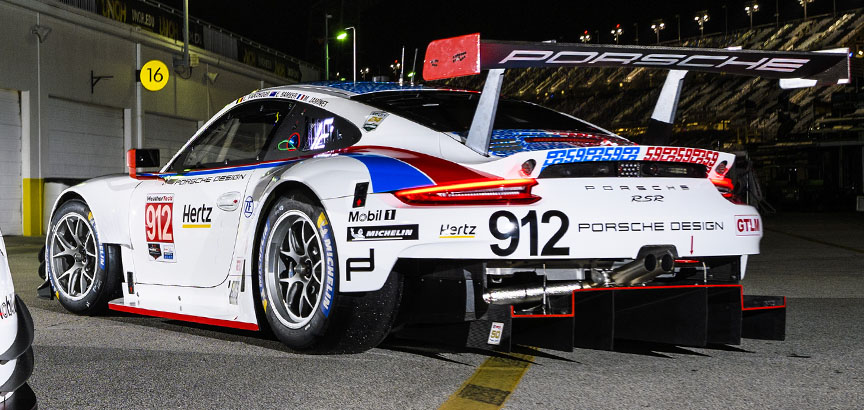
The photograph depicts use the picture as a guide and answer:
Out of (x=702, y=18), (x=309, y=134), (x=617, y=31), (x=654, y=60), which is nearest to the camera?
(x=654, y=60)

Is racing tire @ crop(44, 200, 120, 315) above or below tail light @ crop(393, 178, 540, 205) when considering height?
below

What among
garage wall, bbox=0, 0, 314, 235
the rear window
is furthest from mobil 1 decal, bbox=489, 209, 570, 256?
garage wall, bbox=0, 0, 314, 235

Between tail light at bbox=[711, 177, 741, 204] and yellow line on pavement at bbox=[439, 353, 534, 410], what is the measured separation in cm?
118

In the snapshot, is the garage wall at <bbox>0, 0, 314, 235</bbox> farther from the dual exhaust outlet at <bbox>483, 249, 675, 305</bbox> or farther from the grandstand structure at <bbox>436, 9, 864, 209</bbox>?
the dual exhaust outlet at <bbox>483, 249, 675, 305</bbox>

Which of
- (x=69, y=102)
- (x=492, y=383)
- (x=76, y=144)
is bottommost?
(x=492, y=383)

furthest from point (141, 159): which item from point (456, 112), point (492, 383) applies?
point (492, 383)

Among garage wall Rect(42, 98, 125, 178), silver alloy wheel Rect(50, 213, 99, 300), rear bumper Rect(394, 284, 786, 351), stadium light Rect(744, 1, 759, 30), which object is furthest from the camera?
stadium light Rect(744, 1, 759, 30)

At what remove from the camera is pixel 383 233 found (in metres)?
3.76

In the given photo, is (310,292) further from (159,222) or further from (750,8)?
(750,8)

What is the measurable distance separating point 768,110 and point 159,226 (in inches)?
2921

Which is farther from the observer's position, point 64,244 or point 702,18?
point 702,18

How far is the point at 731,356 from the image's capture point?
416 cm

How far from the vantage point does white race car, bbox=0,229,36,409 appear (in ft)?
6.83

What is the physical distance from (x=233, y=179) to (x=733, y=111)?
76136 millimetres
